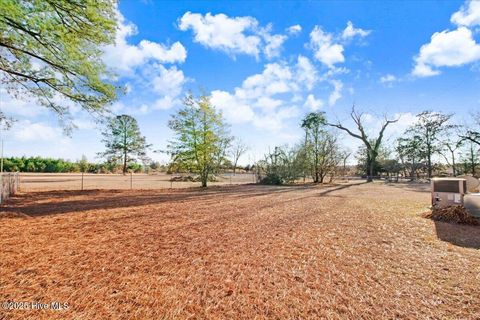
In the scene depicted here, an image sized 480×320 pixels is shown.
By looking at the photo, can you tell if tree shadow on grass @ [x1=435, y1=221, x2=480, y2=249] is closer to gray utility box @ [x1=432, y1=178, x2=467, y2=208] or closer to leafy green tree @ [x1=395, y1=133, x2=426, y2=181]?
gray utility box @ [x1=432, y1=178, x2=467, y2=208]

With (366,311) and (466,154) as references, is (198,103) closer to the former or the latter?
(366,311)

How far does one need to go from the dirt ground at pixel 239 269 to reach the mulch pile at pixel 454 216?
1.24 ft

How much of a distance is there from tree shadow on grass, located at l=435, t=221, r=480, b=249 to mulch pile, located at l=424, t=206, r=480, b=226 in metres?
0.31

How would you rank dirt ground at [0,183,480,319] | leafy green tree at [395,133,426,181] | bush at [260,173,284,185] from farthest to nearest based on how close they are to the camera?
leafy green tree at [395,133,426,181]
bush at [260,173,284,185]
dirt ground at [0,183,480,319]

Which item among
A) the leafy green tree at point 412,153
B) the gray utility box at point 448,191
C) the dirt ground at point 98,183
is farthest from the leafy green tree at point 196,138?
the leafy green tree at point 412,153

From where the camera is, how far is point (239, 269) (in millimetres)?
3076

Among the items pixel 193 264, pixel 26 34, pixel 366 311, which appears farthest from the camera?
pixel 26 34

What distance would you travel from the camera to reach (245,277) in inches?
112

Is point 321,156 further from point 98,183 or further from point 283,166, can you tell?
point 98,183

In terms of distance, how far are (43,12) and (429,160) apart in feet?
126

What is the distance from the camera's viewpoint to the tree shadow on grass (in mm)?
4332

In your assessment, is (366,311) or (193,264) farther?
(193,264)

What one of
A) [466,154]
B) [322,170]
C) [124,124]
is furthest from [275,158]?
[124,124]

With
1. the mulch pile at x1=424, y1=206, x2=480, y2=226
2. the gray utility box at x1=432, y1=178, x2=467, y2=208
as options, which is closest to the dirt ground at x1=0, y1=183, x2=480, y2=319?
the mulch pile at x1=424, y1=206, x2=480, y2=226
